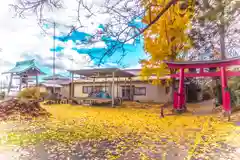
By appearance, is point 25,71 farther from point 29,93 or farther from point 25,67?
point 29,93

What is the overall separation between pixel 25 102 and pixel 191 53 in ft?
31.7

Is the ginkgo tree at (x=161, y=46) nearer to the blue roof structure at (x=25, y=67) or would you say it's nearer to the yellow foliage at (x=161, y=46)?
the yellow foliage at (x=161, y=46)

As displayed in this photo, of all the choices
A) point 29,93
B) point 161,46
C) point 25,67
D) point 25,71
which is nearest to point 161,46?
point 161,46

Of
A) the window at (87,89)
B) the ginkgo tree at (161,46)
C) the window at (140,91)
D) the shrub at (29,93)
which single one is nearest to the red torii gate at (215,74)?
the ginkgo tree at (161,46)

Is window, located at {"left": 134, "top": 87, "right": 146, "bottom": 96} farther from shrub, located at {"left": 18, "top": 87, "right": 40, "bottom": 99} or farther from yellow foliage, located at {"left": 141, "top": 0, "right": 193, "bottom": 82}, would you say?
shrub, located at {"left": 18, "top": 87, "right": 40, "bottom": 99}

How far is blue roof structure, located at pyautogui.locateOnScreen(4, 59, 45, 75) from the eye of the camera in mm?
16300

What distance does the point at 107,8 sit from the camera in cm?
329

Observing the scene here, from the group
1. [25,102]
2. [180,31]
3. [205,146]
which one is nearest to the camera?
[205,146]

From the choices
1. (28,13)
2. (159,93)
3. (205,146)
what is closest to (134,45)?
(28,13)

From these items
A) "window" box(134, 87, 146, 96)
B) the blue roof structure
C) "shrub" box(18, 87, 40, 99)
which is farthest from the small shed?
"window" box(134, 87, 146, 96)

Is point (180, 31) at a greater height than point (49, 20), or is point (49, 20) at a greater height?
point (180, 31)

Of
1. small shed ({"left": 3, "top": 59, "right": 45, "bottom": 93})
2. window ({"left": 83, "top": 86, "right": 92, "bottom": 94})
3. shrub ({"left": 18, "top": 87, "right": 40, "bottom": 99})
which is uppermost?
small shed ({"left": 3, "top": 59, "right": 45, "bottom": 93})

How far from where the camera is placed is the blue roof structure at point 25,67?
1630 centimetres

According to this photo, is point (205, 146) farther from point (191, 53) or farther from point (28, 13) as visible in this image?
point (191, 53)
